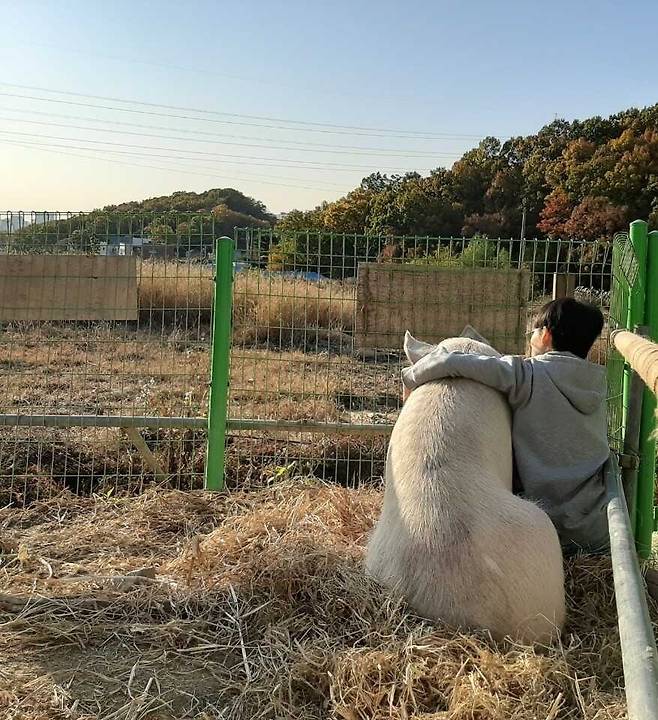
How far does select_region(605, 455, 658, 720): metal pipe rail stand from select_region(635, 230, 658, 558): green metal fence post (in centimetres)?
164

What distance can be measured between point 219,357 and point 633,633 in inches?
141

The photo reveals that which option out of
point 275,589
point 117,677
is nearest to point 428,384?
point 275,589

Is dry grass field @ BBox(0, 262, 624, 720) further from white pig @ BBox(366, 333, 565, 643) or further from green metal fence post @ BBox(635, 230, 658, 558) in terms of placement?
green metal fence post @ BBox(635, 230, 658, 558)

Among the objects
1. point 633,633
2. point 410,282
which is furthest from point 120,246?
point 633,633

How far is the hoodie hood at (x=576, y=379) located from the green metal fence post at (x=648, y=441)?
0.68 m

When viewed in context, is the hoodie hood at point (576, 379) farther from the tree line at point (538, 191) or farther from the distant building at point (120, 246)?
the tree line at point (538, 191)

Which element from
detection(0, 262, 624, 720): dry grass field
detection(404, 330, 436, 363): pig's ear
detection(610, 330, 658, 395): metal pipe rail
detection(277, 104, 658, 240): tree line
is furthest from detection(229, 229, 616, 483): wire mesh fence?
detection(277, 104, 658, 240): tree line

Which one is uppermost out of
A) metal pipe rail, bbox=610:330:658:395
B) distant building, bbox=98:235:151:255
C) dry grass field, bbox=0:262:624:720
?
distant building, bbox=98:235:151:255

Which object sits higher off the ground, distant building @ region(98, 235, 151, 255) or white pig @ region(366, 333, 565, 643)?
distant building @ region(98, 235, 151, 255)

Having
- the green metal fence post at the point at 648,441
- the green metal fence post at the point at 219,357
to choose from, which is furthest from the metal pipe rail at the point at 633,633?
the green metal fence post at the point at 219,357

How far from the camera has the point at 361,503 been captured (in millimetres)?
4301

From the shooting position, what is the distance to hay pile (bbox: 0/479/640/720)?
2.38 meters

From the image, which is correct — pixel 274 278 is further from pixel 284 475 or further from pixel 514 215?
pixel 514 215

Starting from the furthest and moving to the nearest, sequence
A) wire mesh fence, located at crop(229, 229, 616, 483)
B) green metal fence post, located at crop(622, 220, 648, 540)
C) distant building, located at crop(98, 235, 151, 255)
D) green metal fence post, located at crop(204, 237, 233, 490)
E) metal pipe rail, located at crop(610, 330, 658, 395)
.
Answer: distant building, located at crop(98, 235, 151, 255) → wire mesh fence, located at crop(229, 229, 616, 483) → green metal fence post, located at crop(204, 237, 233, 490) → green metal fence post, located at crop(622, 220, 648, 540) → metal pipe rail, located at crop(610, 330, 658, 395)
